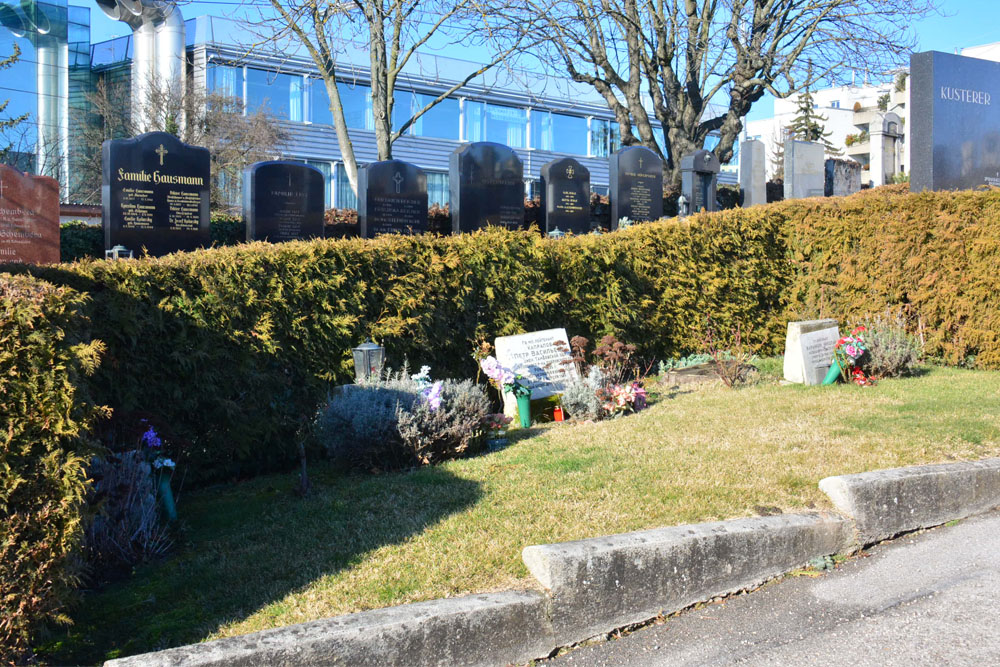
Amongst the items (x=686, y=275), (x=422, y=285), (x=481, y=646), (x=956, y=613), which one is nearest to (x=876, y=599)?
(x=956, y=613)

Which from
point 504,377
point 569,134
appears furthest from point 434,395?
point 569,134

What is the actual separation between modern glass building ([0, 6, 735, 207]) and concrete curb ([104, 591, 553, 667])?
24309mm

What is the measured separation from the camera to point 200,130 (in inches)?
1145

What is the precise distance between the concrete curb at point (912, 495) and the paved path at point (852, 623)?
27 centimetres

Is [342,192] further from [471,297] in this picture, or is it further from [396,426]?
[396,426]

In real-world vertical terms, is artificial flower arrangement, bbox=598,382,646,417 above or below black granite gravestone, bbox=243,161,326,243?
below

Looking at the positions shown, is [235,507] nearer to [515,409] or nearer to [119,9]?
[515,409]

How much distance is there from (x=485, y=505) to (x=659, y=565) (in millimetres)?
1256

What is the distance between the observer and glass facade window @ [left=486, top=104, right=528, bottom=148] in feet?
137

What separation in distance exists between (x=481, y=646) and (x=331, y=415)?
2915mm

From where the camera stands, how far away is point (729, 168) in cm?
5409

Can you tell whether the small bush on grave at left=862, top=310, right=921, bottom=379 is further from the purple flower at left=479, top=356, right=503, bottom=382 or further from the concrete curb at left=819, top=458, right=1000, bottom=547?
the purple flower at left=479, top=356, right=503, bottom=382

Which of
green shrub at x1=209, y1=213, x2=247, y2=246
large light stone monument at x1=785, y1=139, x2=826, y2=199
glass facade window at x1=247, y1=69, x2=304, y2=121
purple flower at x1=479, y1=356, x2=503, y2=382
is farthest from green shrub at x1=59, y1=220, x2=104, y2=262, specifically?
glass facade window at x1=247, y1=69, x2=304, y2=121

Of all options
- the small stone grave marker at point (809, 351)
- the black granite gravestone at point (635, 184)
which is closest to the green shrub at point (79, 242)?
the black granite gravestone at point (635, 184)
